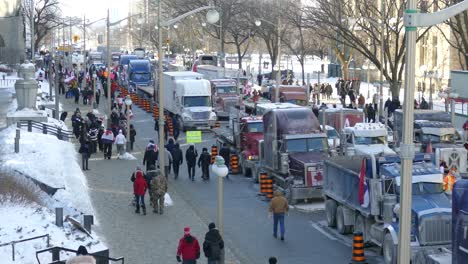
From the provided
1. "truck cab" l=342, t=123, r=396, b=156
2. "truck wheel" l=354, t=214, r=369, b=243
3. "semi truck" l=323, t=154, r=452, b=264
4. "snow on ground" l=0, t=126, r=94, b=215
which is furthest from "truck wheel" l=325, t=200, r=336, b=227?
"truck cab" l=342, t=123, r=396, b=156

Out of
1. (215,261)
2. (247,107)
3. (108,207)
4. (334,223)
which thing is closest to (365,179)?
(334,223)

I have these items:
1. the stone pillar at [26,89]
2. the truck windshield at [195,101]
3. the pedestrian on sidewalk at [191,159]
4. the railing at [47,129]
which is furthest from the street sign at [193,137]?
the truck windshield at [195,101]

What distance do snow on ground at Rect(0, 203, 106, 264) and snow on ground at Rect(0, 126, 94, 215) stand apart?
2358 millimetres

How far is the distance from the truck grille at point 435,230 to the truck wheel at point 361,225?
2773mm

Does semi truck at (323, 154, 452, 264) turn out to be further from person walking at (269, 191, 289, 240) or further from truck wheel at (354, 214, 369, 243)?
person walking at (269, 191, 289, 240)

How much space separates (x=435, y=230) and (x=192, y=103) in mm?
30549

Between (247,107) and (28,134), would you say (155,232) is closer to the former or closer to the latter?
(28,134)

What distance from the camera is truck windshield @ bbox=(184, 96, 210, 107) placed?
48094 mm

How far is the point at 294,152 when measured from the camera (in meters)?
29.0

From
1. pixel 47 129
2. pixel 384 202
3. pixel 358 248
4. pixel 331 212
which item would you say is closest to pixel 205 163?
pixel 331 212

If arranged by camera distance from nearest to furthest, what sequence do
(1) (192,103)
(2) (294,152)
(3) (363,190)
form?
(3) (363,190) → (2) (294,152) → (1) (192,103)

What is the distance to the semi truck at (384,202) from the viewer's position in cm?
1855

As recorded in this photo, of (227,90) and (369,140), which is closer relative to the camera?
(369,140)

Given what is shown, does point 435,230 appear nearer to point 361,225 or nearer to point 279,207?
point 361,225
